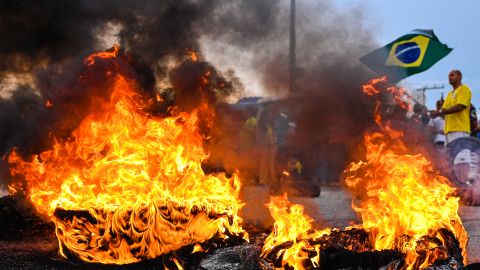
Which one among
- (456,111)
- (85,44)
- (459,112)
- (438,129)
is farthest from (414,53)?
(85,44)

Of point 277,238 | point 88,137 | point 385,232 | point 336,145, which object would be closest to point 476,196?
point 336,145

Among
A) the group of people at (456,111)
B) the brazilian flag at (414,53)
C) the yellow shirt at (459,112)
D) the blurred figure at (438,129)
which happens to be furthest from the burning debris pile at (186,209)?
the brazilian flag at (414,53)

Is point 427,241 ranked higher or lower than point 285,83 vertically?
lower

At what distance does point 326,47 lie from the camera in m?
10.5

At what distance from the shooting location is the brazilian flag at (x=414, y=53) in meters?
13.2

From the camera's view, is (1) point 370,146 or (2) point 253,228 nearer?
(1) point 370,146

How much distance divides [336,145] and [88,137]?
7817mm

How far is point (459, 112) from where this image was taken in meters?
8.84

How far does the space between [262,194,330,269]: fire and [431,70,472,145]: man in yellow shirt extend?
5.59 meters

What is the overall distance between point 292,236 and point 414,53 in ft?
37.2

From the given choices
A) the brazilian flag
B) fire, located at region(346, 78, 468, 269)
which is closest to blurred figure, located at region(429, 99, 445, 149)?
the brazilian flag

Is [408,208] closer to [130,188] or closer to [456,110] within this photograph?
[130,188]

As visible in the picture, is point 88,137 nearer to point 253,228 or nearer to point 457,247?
point 253,228

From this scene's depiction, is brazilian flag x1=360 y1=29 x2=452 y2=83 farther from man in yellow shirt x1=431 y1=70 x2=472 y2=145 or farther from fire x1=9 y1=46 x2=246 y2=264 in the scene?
fire x1=9 y1=46 x2=246 y2=264
